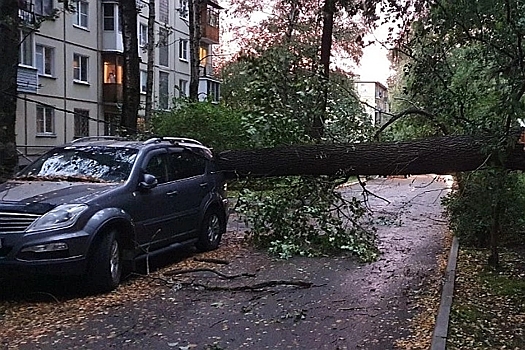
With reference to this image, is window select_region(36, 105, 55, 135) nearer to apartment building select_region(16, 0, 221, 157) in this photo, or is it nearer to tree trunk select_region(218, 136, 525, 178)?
apartment building select_region(16, 0, 221, 157)

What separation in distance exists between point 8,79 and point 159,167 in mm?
3409

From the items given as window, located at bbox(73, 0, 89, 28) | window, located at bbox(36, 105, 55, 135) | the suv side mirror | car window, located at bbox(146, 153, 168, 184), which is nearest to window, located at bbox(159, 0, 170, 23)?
window, located at bbox(73, 0, 89, 28)

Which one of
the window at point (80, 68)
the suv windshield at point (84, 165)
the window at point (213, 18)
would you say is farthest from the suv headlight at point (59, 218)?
the window at point (213, 18)

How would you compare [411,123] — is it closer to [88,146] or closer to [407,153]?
[407,153]

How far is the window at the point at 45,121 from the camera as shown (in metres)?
32.4

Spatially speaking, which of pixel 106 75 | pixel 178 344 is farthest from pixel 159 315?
pixel 106 75

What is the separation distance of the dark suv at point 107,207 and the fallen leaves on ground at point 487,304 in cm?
398

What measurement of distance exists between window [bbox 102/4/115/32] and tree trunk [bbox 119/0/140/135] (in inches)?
814

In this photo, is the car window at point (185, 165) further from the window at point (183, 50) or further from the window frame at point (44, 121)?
the window at point (183, 50)

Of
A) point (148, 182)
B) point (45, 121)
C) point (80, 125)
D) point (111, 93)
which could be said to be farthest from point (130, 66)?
point (111, 93)

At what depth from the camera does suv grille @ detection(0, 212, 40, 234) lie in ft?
25.3

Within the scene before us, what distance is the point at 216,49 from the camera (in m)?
51.0

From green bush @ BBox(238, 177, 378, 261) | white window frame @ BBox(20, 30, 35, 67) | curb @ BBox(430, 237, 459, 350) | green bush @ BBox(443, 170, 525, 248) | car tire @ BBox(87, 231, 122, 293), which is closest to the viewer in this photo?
curb @ BBox(430, 237, 459, 350)

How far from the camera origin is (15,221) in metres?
7.77
